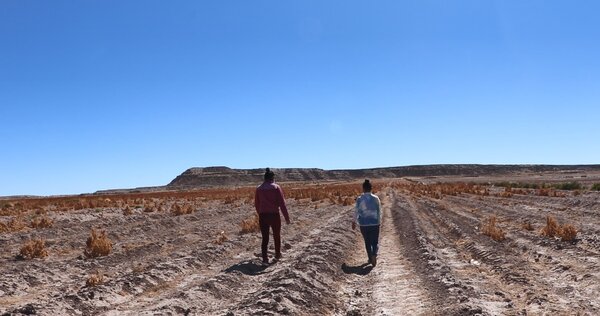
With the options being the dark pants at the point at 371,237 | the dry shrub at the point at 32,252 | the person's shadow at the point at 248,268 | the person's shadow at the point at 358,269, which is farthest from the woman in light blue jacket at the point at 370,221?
the dry shrub at the point at 32,252

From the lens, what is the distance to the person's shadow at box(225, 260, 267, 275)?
11.2 metres

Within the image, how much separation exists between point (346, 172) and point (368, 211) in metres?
181

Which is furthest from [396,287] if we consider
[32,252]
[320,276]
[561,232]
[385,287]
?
[32,252]

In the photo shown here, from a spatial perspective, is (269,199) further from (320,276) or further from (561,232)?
(561,232)

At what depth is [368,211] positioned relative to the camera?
39.8 ft

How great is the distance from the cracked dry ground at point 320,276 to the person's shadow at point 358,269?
42mm

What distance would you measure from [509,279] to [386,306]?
113 inches

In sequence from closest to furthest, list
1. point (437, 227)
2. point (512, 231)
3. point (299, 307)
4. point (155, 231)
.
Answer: point (299, 307) < point (512, 231) < point (437, 227) < point (155, 231)

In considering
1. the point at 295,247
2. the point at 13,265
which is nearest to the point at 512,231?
the point at 295,247

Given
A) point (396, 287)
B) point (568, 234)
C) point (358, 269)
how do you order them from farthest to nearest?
point (568, 234)
point (358, 269)
point (396, 287)

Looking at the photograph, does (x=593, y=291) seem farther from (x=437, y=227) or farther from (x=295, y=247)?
(x=437, y=227)

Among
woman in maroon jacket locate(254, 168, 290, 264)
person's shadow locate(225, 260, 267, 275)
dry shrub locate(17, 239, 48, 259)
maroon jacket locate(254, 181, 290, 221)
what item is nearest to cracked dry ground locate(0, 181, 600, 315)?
person's shadow locate(225, 260, 267, 275)

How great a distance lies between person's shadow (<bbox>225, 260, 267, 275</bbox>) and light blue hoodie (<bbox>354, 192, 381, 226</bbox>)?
2.41 metres

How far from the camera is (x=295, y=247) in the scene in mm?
15227
